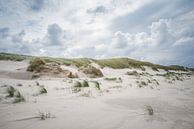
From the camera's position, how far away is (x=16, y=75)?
1230 cm

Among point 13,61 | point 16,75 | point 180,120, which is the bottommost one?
point 180,120

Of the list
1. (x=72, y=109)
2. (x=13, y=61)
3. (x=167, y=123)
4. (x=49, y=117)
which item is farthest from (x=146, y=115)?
(x=13, y=61)

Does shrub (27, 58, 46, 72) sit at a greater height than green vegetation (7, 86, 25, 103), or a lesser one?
greater

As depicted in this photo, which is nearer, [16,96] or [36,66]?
[16,96]

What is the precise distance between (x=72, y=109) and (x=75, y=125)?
0.99 meters

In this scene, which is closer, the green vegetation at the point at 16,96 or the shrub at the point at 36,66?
the green vegetation at the point at 16,96

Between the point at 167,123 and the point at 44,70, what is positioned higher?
the point at 44,70

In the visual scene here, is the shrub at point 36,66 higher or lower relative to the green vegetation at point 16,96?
higher

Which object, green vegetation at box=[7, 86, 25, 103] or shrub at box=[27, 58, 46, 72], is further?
shrub at box=[27, 58, 46, 72]

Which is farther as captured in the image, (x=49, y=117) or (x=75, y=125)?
(x=49, y=117)

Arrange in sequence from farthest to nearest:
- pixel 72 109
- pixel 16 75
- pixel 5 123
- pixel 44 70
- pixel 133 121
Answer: pixel 44 70 → pixel 16 75 → pixel 72 109 → pixel 133 121 → pixel 5 123

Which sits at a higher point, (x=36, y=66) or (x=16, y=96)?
(x=36, y=66)

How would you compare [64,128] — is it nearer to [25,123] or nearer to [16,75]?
[25,123]

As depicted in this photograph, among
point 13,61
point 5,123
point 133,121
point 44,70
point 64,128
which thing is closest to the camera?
point 64,128
